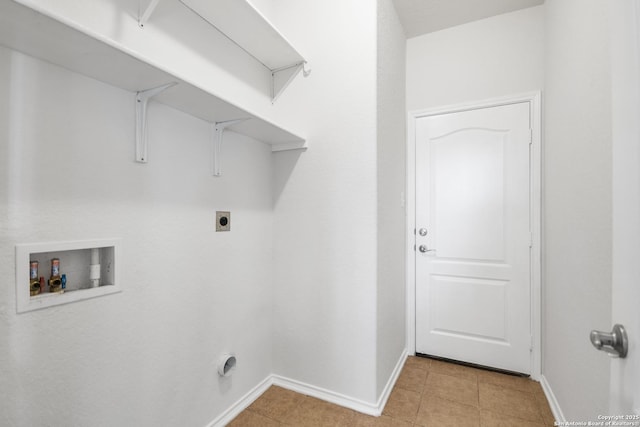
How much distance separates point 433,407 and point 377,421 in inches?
15.4

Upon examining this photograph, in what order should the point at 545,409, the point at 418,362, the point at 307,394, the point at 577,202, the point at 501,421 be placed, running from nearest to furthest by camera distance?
1. the point at 577,202
2. the point at 501,421
3. the point at 545,409
4. the point at 307,394
5. the point at 418,362

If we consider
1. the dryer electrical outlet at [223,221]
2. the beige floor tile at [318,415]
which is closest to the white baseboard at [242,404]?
the beige floor tile at [318,415]

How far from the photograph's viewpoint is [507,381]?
1994 mm

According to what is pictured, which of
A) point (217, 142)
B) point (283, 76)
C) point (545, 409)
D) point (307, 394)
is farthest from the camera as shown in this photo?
point (283, 76)

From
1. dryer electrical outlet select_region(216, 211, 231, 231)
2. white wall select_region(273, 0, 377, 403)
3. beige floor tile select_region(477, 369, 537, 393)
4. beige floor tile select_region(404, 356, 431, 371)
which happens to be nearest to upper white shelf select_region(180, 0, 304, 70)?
white wall select_region(273, 0, 377, 403)

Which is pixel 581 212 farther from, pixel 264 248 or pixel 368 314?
pixel 264 248

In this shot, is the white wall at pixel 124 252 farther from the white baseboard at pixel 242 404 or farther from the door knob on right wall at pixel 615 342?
the door knob on right wall at pixel 615 342

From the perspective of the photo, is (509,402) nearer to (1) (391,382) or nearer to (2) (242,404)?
(1) (391,382)

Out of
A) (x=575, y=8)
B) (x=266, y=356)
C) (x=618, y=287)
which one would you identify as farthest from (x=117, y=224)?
(x=575, y=8)

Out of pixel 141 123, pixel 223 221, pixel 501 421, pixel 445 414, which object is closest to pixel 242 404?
pixel 223 221

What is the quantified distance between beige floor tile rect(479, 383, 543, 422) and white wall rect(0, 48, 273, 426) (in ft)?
5.06

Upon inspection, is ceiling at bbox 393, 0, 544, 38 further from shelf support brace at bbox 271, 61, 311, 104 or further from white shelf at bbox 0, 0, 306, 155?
white shelf at bbox 0, 0, 306, 155

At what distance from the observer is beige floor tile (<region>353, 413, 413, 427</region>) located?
61.2 inches

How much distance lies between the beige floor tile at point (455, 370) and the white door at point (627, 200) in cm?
174
